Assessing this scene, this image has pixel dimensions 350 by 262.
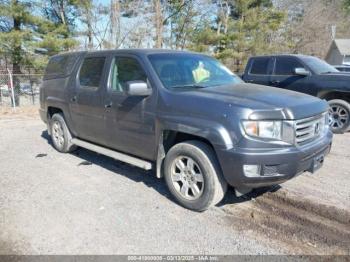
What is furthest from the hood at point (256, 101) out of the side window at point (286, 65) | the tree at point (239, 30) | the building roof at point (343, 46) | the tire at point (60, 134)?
the building roof at point (343, 46)

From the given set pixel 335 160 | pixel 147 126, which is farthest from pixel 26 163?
pixel 335 160

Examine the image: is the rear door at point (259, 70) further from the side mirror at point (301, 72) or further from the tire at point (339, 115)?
the tire at point (339, 115)

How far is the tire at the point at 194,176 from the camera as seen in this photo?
12.1 feet

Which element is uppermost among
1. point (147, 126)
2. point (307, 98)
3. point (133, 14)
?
point (133, 14)

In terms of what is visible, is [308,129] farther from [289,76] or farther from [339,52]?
[339,52]

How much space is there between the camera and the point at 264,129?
11.2 ft

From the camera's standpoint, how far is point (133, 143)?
456 cm

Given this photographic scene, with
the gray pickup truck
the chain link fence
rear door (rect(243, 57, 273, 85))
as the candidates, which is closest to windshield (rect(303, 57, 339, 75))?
rear door (rect(243, 57, 273, 85))

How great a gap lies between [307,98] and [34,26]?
605 inches

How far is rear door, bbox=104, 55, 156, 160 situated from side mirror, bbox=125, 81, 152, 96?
0.11 m

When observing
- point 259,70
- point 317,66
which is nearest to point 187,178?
point 317,66

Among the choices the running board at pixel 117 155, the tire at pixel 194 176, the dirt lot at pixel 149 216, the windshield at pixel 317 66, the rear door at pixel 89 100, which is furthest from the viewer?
the windshield at pixel 317 66

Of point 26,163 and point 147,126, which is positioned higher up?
point 147,126

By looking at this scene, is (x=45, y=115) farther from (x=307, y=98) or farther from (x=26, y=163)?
(x=307, y=98)
